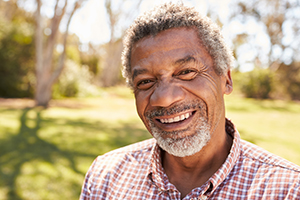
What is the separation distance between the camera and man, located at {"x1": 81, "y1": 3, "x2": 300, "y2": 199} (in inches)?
66.6

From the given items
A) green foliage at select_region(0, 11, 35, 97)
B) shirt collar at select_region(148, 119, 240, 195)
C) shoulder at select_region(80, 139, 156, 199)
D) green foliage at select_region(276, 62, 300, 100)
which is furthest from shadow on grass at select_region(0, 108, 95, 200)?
green foliage at select_region(276, 62, 300, 100)

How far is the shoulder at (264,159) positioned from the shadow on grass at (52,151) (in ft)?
11.4

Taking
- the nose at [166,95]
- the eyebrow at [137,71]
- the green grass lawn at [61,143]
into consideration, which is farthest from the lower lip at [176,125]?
the green grass lawn at [61,143]

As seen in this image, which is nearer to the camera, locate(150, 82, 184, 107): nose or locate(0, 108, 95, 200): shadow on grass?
locate(150, 82, 184, 107): nose

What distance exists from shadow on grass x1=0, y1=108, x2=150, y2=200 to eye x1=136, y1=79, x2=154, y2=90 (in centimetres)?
323

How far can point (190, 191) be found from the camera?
1.77m

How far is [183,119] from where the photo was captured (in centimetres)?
179

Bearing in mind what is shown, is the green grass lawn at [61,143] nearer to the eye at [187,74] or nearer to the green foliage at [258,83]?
the eye at [187,74]

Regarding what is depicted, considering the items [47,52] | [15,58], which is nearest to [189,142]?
[47,52]

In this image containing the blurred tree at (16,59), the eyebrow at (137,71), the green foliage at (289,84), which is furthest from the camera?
the green foliage at (289,84)

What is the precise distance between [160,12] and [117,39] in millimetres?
32172

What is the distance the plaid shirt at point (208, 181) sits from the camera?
153cm

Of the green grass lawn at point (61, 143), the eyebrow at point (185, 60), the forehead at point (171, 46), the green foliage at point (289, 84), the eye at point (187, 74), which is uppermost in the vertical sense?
the forehead at point (171, 46)

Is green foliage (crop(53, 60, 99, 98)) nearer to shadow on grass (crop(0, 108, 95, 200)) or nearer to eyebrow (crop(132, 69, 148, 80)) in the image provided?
shadow on grass (crop(0, 108, 95, 200))
